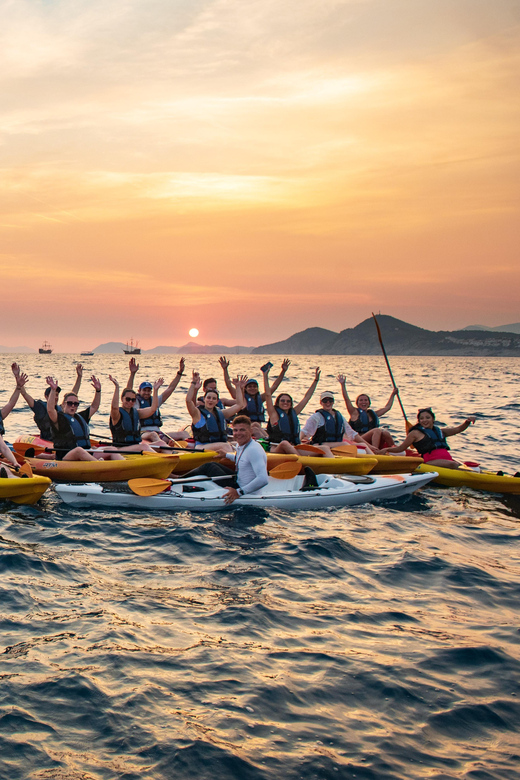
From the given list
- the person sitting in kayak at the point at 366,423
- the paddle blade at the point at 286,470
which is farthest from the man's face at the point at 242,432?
the person sitting in kayak at the point at 366,423

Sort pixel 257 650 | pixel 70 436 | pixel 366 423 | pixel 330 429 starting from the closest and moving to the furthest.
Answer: pixel 257 650 < pixel 70 436 < pixel 330 429 < pixel 366 423

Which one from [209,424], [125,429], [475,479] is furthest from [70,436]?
[475,479]

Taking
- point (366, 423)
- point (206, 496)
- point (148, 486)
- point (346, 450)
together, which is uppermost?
point (366, 423)

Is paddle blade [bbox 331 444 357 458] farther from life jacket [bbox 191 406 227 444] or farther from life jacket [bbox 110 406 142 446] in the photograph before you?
life jacket [bbox 110 406 142 446]

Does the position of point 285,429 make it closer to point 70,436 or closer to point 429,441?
point 429,441

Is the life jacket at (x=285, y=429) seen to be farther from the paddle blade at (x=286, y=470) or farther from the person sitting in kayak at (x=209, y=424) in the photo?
the paddle blade at (x=286, y=470)

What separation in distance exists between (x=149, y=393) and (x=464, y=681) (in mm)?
9587

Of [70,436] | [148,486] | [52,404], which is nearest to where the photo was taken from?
[148,486]

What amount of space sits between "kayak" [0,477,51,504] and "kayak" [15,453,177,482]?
1074 millimetres

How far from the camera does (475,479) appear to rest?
10.9 meters

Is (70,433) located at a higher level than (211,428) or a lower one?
higher

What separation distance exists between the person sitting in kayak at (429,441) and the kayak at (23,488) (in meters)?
6.16

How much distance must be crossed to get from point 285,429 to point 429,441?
266cm

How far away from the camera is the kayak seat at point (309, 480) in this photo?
32.6ft
